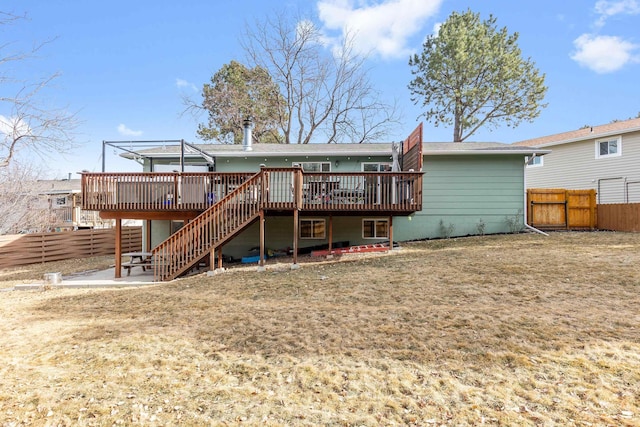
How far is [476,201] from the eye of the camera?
13055mm

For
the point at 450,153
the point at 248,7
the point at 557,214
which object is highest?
the point at 248,7

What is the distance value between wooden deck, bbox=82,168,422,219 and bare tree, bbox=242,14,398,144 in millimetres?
14080

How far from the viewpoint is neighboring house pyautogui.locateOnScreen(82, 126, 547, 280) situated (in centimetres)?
1012

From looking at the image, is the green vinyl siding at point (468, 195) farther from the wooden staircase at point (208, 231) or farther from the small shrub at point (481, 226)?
the wooden staircase at point (208, 231)

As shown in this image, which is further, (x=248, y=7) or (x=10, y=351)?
(x=248, y=7)

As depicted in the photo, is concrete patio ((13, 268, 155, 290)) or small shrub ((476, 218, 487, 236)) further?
small shrub ((476, 218, 487, 236))

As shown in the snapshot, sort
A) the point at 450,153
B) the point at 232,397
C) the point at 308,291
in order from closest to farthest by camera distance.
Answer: the point at 232,397 → the point at 308,291 → the point at 450,153

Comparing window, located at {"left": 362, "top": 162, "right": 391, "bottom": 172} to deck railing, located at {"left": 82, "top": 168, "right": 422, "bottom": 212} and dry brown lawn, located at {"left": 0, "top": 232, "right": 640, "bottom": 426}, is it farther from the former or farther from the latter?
dry brown lawn, located at {"left": 0, "top": 232, "right": 640, "bottom": 426}

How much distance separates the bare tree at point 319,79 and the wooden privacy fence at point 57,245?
14.3 meters

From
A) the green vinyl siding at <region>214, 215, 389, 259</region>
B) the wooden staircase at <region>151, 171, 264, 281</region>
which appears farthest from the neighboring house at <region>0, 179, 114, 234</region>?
the wooden staircase at <region>151, 171, 264, 281</region>

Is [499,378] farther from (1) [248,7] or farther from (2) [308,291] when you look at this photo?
(1) [248,7]

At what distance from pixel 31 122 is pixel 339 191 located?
9382mm

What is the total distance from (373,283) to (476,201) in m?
8.10

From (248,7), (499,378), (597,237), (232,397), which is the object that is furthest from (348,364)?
(248,7)
